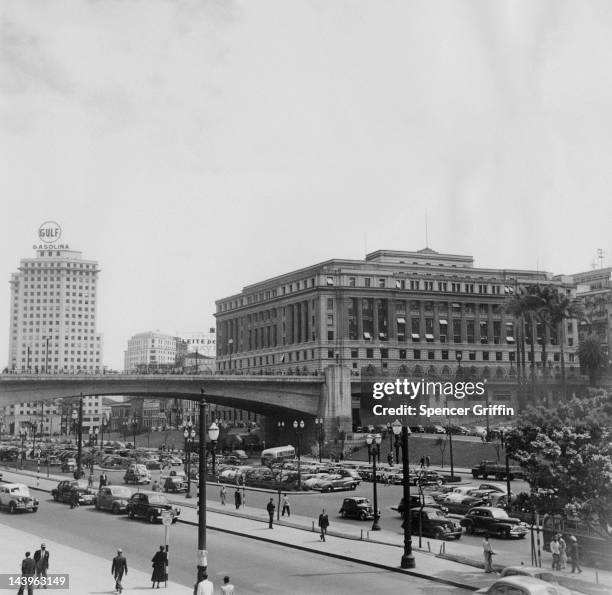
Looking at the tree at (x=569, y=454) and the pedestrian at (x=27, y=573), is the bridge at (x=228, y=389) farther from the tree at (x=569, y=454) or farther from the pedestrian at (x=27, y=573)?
the tree at (x=569, y=454)

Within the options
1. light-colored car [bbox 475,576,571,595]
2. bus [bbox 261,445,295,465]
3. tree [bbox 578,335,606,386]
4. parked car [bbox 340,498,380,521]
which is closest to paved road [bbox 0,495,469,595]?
light-colored car [bbox 475,576,571,595]

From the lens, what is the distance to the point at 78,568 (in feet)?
102

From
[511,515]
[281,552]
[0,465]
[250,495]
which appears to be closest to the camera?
[281,552]

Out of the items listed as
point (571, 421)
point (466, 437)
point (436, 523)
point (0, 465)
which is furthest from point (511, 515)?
point (0, 465)

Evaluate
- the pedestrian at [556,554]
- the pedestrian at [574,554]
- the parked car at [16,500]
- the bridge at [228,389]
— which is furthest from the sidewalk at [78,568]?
the bridge at [228,389]

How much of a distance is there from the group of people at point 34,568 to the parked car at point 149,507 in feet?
53.3

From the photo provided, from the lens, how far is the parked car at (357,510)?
49125 millimetres

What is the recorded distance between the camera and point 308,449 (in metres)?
124

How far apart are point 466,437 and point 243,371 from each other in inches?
3076

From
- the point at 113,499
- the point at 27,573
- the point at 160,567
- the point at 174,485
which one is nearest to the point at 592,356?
the point at 174,485

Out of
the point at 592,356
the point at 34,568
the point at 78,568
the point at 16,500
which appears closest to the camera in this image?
the point at 34,568

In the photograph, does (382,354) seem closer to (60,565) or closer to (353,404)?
(353,404)

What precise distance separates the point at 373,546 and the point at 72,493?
25.3 meters

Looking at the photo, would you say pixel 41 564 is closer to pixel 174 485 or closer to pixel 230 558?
pixel 230 558
